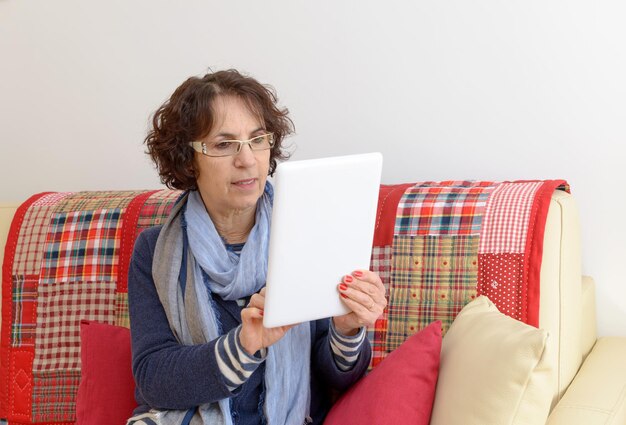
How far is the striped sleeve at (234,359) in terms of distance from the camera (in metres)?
1.57

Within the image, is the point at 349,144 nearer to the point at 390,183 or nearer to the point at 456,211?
the point at 390,183

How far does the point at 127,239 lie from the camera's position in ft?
7.22

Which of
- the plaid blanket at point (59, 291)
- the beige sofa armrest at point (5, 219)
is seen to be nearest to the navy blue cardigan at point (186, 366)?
the plaid blanket at point (59, 291)

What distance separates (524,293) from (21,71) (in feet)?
5.84

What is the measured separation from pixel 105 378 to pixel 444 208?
849 mm

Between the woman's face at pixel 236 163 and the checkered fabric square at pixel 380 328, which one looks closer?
the woman's face at pixel 236 163

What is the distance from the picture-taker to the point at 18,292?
226 centimetres

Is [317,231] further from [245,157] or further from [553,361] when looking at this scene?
[553,361]

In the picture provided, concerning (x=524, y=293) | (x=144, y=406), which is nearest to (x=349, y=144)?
(x=524, y=293)

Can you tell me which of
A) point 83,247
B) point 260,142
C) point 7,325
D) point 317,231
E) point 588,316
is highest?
point 260,142

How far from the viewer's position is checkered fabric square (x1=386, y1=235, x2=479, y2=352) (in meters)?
1.87

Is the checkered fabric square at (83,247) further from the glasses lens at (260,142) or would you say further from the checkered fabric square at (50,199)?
the glasses lens at (260,142)

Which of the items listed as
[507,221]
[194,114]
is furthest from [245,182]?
[507,221]

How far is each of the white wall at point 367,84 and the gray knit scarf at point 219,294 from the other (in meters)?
0.62
